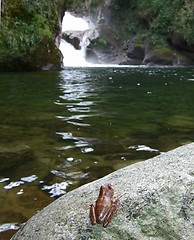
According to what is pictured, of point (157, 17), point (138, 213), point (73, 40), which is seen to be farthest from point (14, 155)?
point (157, 17)

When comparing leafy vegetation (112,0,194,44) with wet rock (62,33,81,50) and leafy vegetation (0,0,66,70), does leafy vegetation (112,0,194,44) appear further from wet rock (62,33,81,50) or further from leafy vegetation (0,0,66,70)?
leafy vegetation (0,0,66,70)

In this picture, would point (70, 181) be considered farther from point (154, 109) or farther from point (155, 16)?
point (155, 16)

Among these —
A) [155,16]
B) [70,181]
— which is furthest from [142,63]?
[70,181]

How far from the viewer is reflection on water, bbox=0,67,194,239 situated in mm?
2502

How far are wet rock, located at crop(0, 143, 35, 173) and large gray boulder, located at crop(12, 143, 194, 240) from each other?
1.35m

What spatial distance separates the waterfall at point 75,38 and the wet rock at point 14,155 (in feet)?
70.3

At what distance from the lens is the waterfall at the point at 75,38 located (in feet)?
85.4

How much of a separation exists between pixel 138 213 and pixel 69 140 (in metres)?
2.33

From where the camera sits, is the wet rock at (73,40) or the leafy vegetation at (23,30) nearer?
the leafy vegetation at (23,30)

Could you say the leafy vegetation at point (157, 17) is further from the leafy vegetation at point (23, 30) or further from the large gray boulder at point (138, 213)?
the large gray boulder at point (138, 213)

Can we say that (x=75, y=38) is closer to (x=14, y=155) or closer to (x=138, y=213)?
(x=14, y=155)

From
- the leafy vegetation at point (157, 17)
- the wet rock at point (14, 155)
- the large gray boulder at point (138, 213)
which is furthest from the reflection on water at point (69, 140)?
the leafy vegetation at point (157, 17)

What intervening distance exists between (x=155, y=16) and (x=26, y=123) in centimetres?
2766

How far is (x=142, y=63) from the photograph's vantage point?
1022 inches
